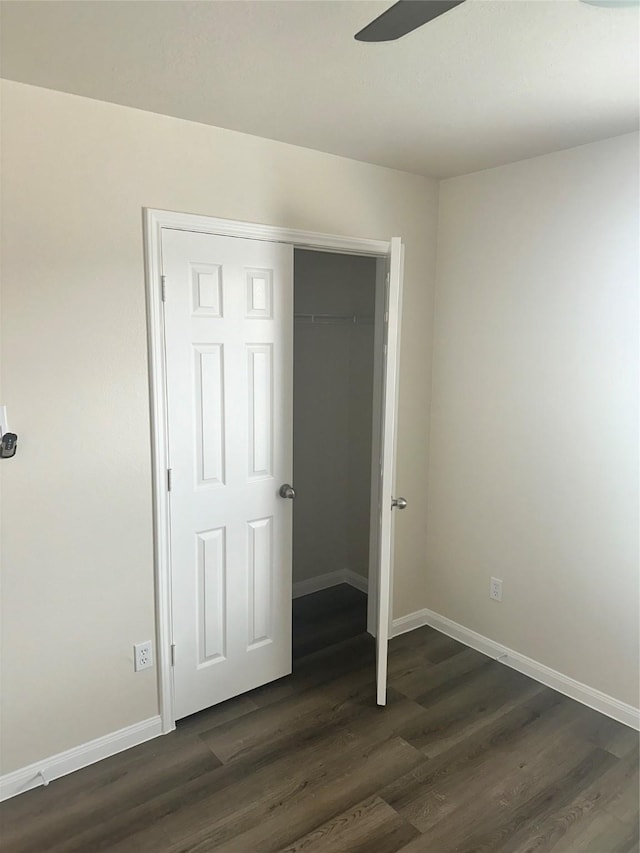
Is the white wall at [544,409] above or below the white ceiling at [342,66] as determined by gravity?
below

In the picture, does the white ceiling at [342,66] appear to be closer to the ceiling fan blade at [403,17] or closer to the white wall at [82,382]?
the white wall at [82,382]

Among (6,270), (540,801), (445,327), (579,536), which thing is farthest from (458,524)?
(6,270)

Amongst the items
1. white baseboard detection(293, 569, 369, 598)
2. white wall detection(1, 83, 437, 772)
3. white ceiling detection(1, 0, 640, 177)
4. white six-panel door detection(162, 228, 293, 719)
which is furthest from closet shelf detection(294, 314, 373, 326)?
white baseboard detection(293, 569, 369, 598)

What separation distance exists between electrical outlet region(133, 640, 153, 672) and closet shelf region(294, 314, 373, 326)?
6.56 feet

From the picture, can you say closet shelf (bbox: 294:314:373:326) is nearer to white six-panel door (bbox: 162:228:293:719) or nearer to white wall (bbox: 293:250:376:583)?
white wall (bbox: 293:250:376:583)

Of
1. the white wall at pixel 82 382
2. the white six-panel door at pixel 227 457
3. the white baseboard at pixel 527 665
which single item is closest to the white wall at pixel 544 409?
the white baseboard at pixel 527 665

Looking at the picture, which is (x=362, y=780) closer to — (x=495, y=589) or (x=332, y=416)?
(x=495, y=589)

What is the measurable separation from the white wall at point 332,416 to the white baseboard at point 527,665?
2.15 feet

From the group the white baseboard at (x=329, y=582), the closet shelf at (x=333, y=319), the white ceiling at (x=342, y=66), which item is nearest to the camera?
the white ceiling at (x=342, y=66)

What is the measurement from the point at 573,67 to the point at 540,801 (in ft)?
8.23

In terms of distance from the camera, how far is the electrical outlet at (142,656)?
8.05 ft

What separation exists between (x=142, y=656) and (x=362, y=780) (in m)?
1.00

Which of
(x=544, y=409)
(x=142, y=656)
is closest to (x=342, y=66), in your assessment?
(x=544, y=409)

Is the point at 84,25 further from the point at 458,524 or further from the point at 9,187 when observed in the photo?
the point at 458,524
